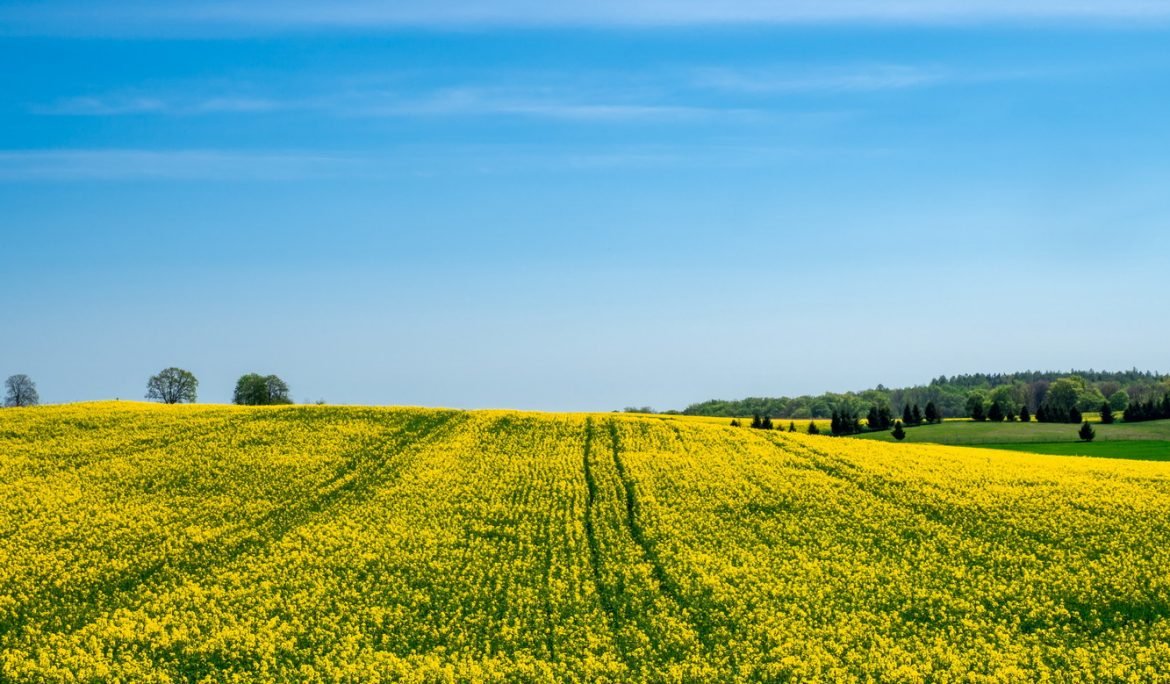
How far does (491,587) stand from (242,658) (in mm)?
10226

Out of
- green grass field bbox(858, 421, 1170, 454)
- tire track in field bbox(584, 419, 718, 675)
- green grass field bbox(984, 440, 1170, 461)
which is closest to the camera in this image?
tire track in field bbox(584, 419, 718, 675)

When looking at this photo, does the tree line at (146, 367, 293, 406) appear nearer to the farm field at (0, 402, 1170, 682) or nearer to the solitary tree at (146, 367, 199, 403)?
the solitary tree at (146, 367, 199, 403)

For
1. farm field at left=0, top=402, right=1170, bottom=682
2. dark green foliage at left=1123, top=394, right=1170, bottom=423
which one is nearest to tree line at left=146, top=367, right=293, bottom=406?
farm field at left=0, top=402, right=1170, bottom=682

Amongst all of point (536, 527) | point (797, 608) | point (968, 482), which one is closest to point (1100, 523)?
point (968, 482)

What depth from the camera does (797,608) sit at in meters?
36.8

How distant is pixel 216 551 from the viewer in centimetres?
4422

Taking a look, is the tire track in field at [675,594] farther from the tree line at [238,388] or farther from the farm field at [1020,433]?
the tree line at [238,388]

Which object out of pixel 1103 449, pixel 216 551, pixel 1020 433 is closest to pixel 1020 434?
pixel 1020 433

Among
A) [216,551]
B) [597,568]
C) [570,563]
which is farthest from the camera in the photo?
[216,551]

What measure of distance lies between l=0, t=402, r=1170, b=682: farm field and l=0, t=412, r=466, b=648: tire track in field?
156 millimetres

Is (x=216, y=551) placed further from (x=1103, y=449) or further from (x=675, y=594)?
(x=1103, y=449)

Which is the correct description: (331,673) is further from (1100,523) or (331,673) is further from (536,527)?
(1100,523)

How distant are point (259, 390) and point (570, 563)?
364ft

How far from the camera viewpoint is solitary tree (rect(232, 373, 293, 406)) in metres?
140
